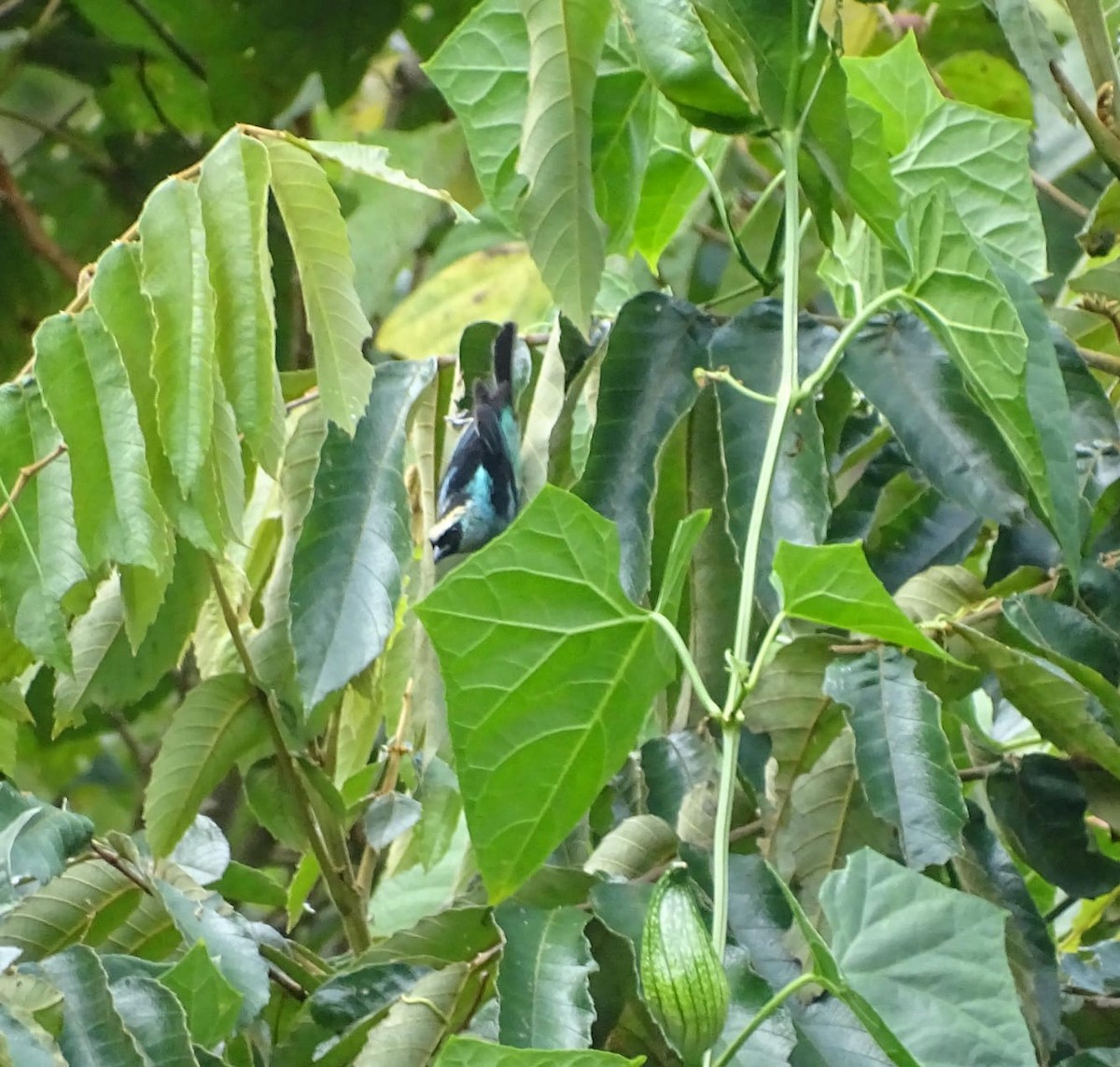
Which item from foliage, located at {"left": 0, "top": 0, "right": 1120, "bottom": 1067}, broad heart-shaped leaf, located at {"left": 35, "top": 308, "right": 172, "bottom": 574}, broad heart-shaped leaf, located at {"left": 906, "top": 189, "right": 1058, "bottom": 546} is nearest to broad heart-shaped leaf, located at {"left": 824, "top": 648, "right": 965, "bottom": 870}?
foliage, located at {"left": 0, "top": 0, "right": 1120, "bottom": 1067}

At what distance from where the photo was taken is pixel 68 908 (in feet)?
2.17

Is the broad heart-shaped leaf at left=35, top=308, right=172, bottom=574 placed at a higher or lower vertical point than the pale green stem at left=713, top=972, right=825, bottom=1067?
higher

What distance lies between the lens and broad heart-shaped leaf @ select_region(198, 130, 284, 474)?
595mm

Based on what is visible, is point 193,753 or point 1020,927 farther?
point 193,753

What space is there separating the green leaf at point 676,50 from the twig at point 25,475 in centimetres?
32

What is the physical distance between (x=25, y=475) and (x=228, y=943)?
238 mm

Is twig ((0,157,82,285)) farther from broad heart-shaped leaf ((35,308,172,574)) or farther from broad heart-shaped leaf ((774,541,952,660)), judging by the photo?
broad heart-shaped leaf ((774,541,952,660))

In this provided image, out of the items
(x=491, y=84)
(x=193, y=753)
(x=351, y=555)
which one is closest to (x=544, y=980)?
(x=351, y=555)

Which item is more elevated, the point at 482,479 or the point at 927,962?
the point at 482,479

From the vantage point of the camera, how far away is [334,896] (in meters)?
0.80

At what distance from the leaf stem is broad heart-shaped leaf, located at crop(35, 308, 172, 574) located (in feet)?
0.43

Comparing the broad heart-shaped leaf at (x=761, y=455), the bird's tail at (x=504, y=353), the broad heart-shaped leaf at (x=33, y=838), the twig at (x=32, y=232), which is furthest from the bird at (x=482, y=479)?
the twig at (x=32, y=232)

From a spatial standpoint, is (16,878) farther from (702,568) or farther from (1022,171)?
(1022,171)

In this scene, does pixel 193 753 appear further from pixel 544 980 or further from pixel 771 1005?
pixel 771 1005
